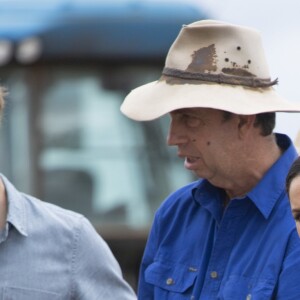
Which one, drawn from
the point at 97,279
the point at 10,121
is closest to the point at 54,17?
the point at 10,121

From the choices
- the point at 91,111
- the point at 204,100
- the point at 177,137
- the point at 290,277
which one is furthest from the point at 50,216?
the point at 91,111

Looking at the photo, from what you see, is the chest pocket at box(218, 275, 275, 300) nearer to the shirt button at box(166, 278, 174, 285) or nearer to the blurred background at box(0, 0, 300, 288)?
the shirt button at box(166, 278, 174, 285)

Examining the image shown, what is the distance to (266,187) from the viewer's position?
423 cm

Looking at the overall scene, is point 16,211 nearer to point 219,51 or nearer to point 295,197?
point 219,51

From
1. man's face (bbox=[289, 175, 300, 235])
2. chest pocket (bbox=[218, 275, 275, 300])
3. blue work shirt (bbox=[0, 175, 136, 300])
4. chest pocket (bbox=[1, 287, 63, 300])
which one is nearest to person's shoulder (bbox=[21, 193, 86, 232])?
blue work shirt (bbox=[0, 175, 136, 300])

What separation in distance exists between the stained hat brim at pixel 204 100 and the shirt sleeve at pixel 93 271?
471 mm

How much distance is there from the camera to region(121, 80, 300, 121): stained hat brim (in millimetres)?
4184

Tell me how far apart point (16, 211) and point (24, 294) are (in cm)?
25

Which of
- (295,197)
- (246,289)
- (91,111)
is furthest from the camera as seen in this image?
(91,111)

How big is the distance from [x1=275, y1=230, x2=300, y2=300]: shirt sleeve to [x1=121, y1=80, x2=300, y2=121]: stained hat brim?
16.1 inches

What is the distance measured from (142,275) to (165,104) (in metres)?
0.59

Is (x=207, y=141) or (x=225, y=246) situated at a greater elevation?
(x=207, y=141)

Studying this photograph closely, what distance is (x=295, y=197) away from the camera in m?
3.80

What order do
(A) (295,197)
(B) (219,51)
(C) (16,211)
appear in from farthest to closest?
(C) (16,211) → (B) (219,51) → (A) (295,197)
